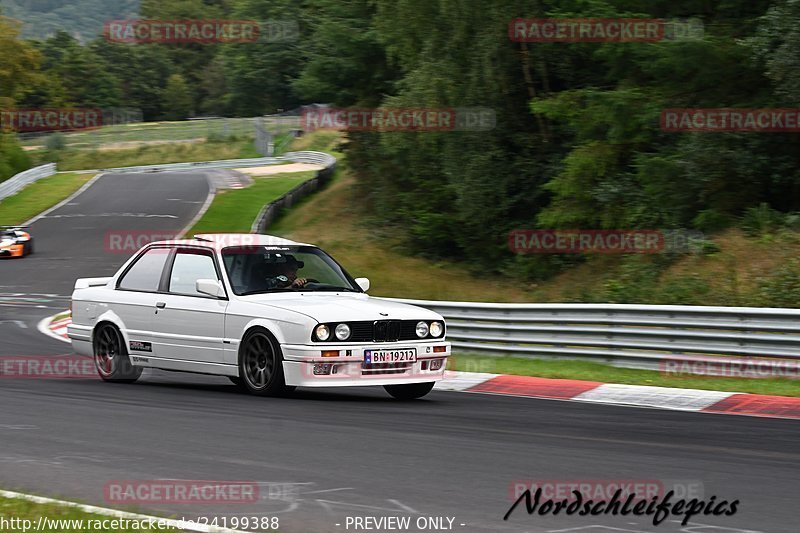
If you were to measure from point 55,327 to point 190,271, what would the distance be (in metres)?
10.5

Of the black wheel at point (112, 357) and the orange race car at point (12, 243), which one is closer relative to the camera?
the black wheel at point (112, 357)

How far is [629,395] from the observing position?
455 inches

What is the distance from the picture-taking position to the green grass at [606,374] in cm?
1209

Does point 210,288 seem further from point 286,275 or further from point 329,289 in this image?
point 329,289

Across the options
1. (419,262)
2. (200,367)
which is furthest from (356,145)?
(200,367)

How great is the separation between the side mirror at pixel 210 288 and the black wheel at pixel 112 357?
159cm

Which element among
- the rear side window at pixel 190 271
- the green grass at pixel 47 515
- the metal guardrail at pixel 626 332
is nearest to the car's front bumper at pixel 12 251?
the metal guardrail at pixel 626 332

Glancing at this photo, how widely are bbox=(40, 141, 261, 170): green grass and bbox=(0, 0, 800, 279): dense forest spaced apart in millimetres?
45221

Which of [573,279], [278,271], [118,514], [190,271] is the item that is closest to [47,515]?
[118,514]

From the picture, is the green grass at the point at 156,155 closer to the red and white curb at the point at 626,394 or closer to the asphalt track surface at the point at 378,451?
the red and white curb at the point at 626,394

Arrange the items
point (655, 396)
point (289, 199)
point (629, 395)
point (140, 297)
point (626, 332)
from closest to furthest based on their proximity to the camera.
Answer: point (655, 396)
point (629, 395)
point (140, 297)
point (626, 332)
point (289, 199)

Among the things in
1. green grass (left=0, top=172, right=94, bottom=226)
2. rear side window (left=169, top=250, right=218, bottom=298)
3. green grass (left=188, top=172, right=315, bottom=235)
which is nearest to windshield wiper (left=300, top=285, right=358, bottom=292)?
rear side window (left=169, top=250, right=218, bottom=298)

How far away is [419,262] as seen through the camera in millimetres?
35594

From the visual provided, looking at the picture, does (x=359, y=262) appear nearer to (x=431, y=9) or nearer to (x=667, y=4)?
(x=431, y=9)
